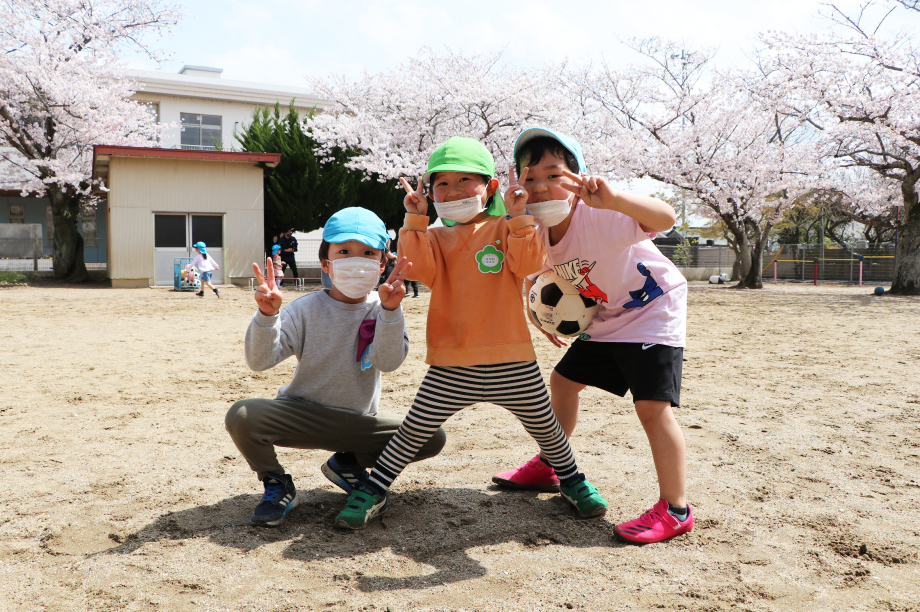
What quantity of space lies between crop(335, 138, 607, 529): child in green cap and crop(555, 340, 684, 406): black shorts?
33cm

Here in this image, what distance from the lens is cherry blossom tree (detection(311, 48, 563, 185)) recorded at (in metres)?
19.4

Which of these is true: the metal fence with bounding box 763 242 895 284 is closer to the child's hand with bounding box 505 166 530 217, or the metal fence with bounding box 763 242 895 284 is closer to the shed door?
the shed door

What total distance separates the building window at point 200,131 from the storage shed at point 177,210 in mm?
8594

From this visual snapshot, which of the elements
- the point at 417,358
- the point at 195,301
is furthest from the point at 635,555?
the point at 195,301

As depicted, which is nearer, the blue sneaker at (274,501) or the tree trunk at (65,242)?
the blue sneaker at (274,501)

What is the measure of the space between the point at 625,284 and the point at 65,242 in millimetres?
21731

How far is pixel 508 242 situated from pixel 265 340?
39.4 inches

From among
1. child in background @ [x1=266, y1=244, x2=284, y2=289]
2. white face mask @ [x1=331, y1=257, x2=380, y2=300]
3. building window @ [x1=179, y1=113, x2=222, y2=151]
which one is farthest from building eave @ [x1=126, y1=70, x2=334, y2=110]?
white face mask @ [x1=331, y1=257, x2=380, y2=300]

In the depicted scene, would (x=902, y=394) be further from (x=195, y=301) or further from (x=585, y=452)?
(x=195, y=301)

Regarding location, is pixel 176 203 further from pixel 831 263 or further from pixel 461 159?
pixel 831 263

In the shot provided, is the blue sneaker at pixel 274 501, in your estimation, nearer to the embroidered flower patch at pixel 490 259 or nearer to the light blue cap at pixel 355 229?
the light blue cap at pixel 355 229

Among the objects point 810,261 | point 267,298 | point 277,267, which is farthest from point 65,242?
point 810,261

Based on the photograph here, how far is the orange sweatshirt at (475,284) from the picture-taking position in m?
2.45

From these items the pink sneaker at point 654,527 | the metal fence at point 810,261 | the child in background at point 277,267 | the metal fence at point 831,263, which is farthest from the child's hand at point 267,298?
the metal fence at point 831,263
